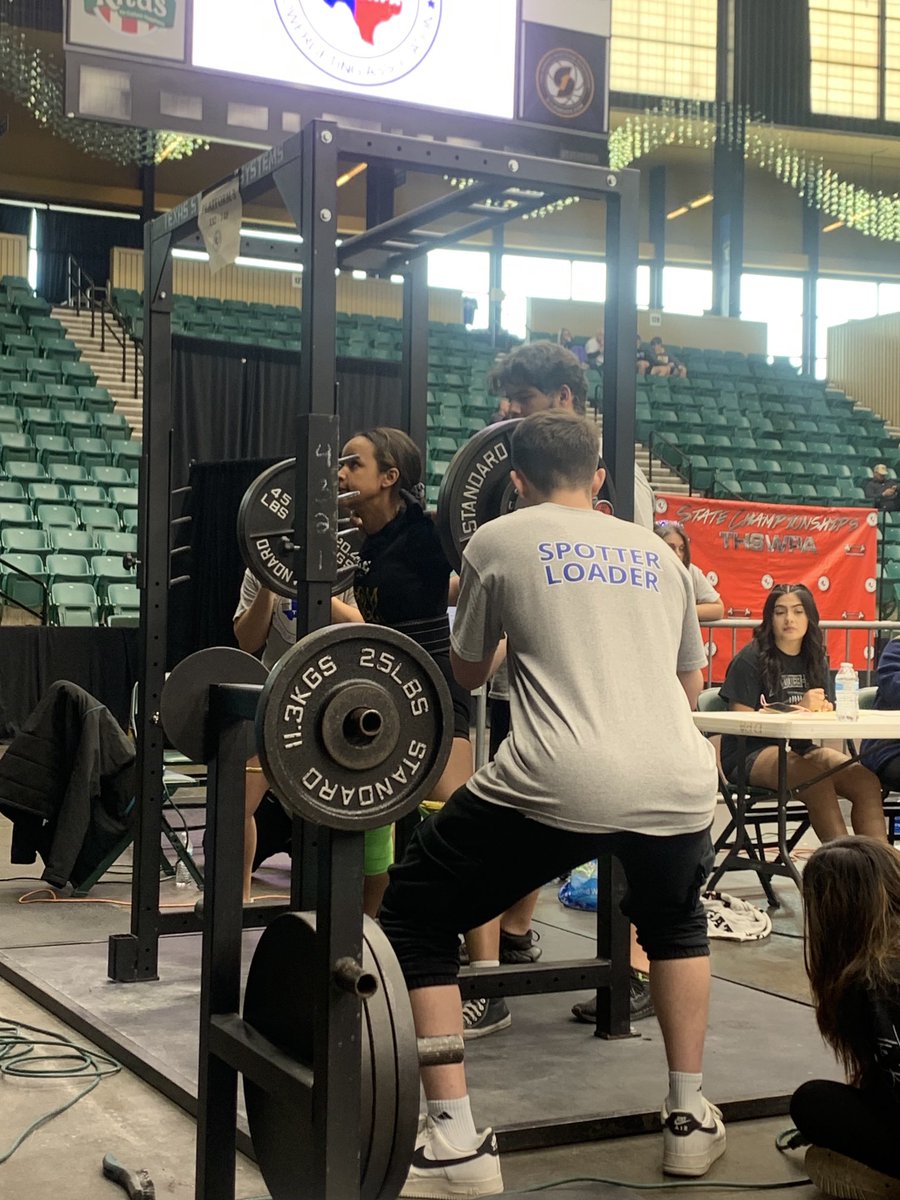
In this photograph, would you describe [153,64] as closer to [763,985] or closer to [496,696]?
[496,696]

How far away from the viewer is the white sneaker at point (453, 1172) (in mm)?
2230

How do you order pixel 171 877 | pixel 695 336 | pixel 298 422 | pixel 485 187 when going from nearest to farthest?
pixel 298 422 → pixel 485 187 → pixel 171 877 → pixel 695 336

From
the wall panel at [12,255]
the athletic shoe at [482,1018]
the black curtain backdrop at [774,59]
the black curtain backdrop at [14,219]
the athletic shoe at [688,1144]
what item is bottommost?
the athletic shoe at [482,1018]

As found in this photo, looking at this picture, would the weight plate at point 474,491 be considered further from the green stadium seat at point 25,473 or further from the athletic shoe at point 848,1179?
the green stadium seat at point 25,473

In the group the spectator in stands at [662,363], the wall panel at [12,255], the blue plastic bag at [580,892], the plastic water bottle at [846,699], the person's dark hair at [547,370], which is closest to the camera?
the person's dark hair at [547,370]

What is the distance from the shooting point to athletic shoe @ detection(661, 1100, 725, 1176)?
7.73 feet

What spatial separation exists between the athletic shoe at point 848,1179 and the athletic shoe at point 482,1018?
0.94 meters

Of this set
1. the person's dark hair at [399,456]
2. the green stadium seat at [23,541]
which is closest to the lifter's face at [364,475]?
the person's dark hair at [399,456]

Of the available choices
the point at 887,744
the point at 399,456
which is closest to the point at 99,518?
the point at 887,744

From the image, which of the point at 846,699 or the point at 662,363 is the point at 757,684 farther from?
the point at 662,363

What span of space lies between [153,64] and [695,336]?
16.8 m

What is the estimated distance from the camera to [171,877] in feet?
16.8

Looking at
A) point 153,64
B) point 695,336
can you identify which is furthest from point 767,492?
point 153,64

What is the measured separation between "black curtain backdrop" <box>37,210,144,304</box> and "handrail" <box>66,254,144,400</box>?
138mm
